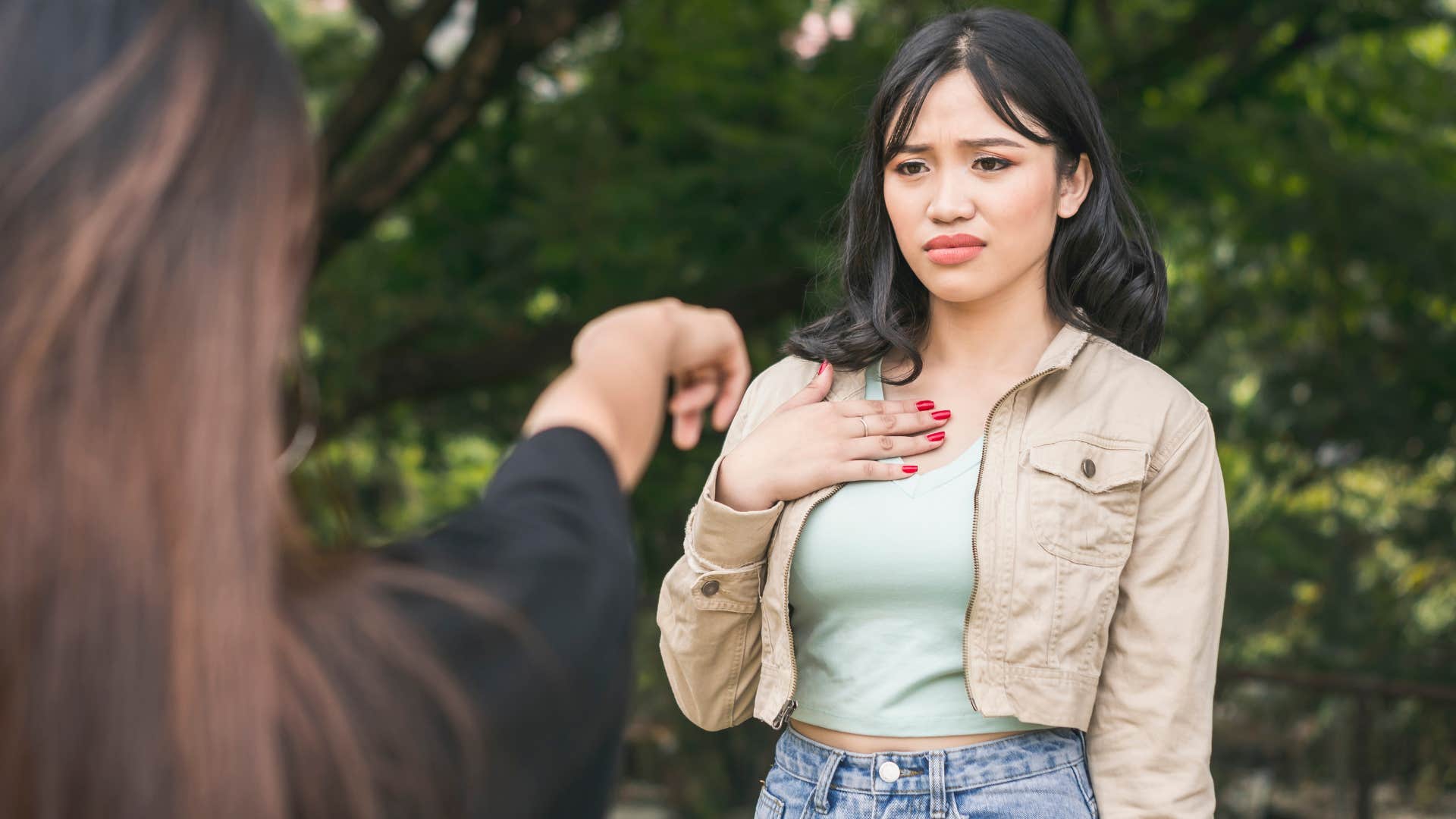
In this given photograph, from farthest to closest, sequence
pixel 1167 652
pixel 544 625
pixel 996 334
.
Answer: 1. pixel 996 334
2. pixel 1167 652
3. pixel 544 625

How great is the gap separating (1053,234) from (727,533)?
76 cm

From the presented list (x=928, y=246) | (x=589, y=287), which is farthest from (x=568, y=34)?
(x=928, y=246)

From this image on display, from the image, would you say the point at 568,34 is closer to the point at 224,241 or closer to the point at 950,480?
the point at 950,480

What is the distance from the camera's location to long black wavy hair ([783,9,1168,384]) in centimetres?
225

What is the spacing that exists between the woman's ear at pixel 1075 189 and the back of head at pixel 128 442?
166 centimetres

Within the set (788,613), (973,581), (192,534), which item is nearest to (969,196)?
(973,581)

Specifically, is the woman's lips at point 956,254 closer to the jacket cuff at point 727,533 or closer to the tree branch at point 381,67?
the jacket cuff at point 727,533

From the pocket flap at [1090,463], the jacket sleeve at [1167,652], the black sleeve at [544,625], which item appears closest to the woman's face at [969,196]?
the pocket flap at [1090,463]

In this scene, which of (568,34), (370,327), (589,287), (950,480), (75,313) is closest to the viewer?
(75,313)

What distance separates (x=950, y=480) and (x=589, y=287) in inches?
156

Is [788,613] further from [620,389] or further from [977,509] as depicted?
[620,389]

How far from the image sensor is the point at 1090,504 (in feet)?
6.89

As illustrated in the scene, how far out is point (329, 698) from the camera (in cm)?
91

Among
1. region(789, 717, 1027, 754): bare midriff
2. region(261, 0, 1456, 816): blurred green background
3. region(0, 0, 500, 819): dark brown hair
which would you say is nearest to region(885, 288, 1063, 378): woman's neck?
region(789, 717, 1027, 754): bare midriff
